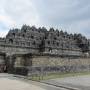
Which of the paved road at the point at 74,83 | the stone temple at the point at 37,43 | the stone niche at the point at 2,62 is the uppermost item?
the stone temple at the point at 37,43

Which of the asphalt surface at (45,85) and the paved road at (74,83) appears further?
the paved road at (74,83)

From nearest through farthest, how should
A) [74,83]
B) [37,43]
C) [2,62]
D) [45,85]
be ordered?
[45,85] < [74,83] < [2,62] < [37,43]

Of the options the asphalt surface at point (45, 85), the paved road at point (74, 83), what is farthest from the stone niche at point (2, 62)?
the paved road at point (74, 83)

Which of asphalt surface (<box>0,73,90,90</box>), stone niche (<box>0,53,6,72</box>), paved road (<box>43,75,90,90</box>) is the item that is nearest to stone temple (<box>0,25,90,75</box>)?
stone niche (<box>0,53,6,72</box>)

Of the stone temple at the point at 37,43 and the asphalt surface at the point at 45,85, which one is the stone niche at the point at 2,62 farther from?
the asphalt surface at the point at 45,85

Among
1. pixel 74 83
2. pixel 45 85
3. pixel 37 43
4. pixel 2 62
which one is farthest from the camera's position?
pixel 37 43

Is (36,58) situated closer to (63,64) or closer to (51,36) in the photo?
(63,64)

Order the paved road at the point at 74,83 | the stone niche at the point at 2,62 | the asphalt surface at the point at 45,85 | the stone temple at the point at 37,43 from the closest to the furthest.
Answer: the asphalt surface at the point at 45,85, the paved road at the point at 74,83, the stone niche at the point at 2,62, the stone temple at the point at 37,43

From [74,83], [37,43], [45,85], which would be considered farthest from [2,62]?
[37,43]

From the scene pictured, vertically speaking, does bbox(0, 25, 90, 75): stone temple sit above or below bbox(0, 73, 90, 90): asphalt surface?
above

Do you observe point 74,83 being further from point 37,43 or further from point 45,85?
point 37,43

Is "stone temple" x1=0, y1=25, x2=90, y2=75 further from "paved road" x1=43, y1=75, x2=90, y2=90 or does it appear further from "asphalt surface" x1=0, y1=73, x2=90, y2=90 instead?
"paved road" x1=43, y1=75, x2=90, y2=90

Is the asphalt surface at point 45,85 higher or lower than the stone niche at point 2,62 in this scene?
lower

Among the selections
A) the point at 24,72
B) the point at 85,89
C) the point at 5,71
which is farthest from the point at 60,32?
the point at 85,89
